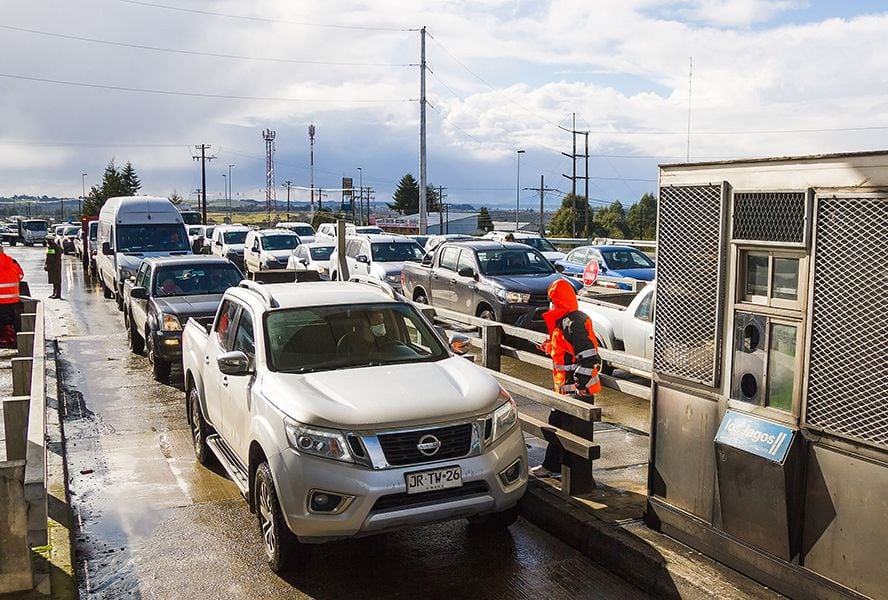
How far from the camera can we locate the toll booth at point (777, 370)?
15.1 feet

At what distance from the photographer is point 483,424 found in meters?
5.74

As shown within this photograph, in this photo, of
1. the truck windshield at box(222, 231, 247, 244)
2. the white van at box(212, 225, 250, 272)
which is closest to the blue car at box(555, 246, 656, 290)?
the white van at box(212, 225, 250, 272)

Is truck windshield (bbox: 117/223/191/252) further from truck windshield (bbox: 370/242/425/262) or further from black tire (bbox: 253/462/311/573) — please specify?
black tire (bbox: 253/462/311/573)

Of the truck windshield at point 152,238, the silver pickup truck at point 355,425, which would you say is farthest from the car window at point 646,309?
the truck windshield at point 152,238

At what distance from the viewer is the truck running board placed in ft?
21.2

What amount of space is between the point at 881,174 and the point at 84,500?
21.3 feet

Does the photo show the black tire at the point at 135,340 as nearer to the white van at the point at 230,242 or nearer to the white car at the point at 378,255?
the white car at the point at 378,255

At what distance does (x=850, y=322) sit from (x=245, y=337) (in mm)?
4485

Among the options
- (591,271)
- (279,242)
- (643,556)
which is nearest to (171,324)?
(591,271)

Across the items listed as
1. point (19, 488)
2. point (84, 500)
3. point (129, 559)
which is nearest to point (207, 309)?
point (84, 500)

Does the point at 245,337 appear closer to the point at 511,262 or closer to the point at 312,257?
the point at 511,262

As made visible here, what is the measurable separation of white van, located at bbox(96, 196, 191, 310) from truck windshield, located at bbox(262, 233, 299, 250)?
6998 mm

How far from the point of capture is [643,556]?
559 cm

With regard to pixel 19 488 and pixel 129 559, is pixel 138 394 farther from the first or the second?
Result: pixel 19 488
